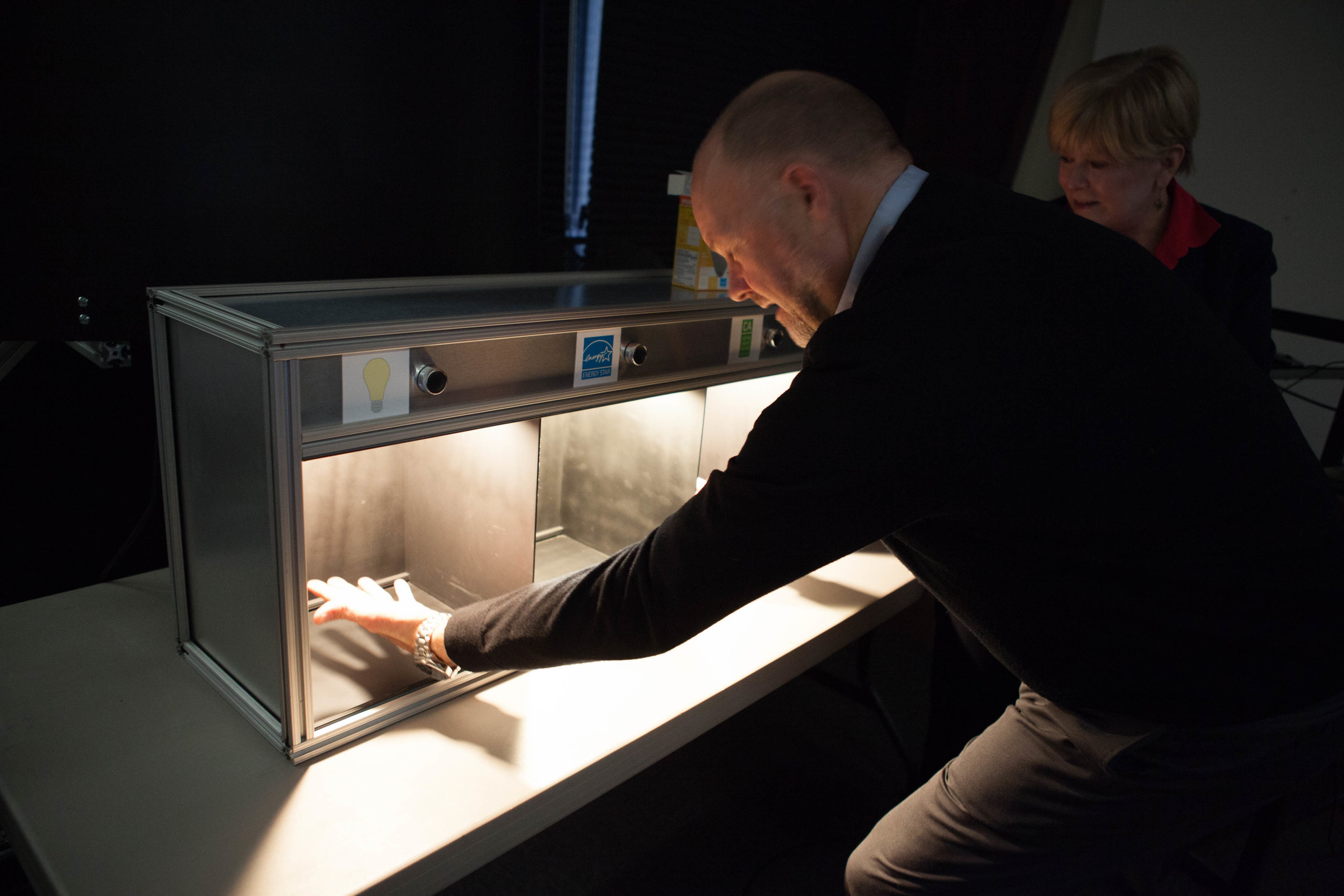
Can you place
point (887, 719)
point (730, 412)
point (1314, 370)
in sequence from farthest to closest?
point (1314, 370), point (887, 719), point (730, 412)

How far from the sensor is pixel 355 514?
1.50 metres

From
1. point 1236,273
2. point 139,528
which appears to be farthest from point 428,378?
point 1236,273

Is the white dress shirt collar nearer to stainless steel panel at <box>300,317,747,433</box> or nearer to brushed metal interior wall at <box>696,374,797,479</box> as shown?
stainless steel panel at <box>300,317,747,433</box>

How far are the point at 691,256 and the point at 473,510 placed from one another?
0.55 meters

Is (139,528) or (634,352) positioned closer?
(634,352)

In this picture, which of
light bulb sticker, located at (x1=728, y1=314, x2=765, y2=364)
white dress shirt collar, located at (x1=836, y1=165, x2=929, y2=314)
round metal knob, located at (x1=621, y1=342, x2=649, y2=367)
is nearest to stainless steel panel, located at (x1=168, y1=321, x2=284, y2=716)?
round metal knob, located at (x1=621, y1=342, x2=649, y2=367)

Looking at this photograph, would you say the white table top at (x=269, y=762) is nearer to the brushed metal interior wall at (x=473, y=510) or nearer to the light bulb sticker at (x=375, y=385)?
the brushed metal interior wall at (x=473, y=510)

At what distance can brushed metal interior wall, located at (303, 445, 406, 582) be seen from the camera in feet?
4.72

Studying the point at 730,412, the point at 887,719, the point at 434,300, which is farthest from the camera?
the point at 887,719

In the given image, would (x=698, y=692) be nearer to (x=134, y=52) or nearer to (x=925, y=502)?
(x=925, y=502)

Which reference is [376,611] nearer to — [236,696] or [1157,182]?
→ [236,696]

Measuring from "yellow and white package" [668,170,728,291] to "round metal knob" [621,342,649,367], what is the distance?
0.20 metres

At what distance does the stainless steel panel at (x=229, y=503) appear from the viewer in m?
0.95

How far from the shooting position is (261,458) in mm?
938
